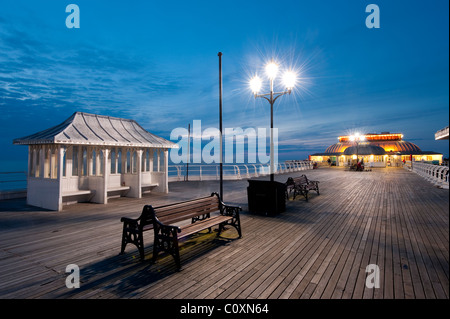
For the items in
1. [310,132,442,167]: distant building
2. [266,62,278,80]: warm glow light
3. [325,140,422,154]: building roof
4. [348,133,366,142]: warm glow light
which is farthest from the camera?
[325,140,422,154]: building roof

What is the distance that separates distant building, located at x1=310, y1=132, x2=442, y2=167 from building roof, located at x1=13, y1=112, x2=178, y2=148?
3511 centimetres

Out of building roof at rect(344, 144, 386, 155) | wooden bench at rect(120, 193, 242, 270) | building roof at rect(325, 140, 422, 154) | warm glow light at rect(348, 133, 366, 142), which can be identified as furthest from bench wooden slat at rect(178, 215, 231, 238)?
building roof at rect(325, 140, 422, 154)

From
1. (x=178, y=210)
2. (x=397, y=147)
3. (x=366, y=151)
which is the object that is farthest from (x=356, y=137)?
(x=178, y=210)

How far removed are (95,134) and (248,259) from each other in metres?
7.80

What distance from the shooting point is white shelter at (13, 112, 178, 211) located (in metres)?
8.10

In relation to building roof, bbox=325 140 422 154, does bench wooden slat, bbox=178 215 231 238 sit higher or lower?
lower

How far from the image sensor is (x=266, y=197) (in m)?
7.30

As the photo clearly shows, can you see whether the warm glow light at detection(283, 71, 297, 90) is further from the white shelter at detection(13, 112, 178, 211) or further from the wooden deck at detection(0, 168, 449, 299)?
the white shelter at detection(13, 112, 178, 211)

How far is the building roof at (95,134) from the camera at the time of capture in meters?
8.04

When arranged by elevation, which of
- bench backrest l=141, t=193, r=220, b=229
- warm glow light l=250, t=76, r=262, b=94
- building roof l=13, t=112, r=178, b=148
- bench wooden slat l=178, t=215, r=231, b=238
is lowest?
bench wooden slat l=178, t=215, r=231, b=238

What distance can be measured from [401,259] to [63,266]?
17.9ft

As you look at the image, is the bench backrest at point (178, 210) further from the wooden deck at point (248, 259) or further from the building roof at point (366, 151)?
the building roof at point (366, 151)
